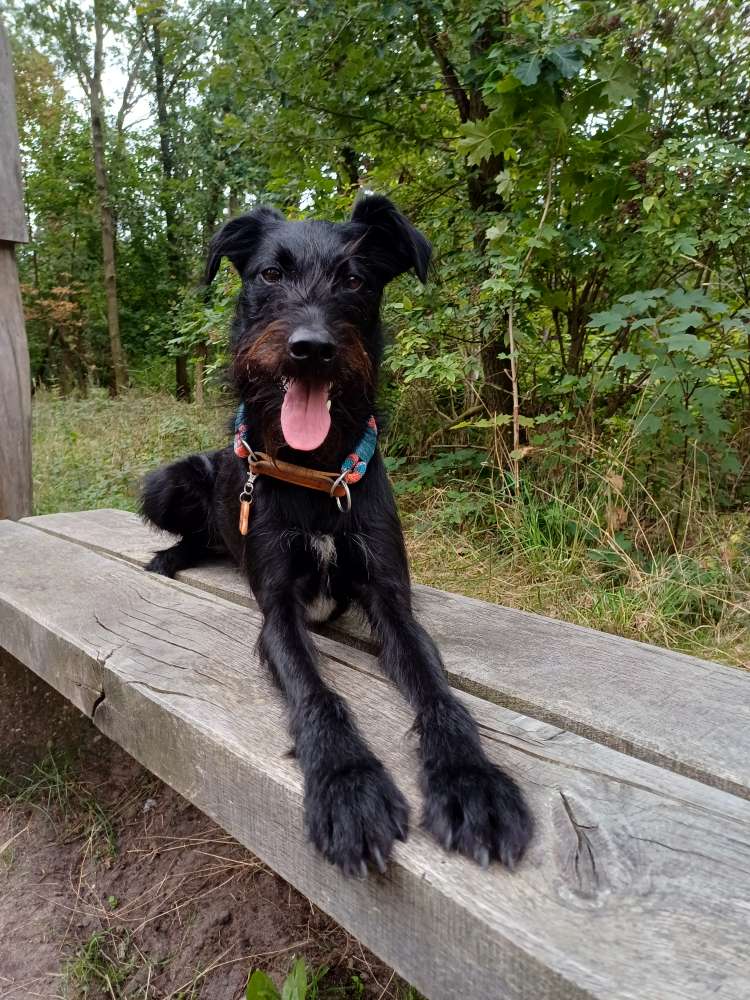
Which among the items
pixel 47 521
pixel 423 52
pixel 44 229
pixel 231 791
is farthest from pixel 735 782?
pixel 44 229

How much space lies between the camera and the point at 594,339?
4.05m

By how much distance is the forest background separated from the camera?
294cm

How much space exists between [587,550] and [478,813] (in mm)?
2508

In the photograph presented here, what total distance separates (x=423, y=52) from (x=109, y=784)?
423 centimetres

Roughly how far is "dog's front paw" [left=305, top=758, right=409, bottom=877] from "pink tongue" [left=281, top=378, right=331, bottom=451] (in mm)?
898

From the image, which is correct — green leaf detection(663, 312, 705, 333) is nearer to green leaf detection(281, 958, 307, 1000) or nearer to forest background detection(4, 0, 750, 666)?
forest background detection(4, 0, 750, 666)

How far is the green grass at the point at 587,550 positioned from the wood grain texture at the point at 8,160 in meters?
1.39

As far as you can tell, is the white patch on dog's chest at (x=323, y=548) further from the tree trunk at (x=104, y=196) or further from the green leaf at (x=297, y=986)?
the tree trunk at (x=104, y=196)

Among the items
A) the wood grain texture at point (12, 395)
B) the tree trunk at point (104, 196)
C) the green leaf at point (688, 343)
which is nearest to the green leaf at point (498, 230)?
the green leaf at point (688, 343)

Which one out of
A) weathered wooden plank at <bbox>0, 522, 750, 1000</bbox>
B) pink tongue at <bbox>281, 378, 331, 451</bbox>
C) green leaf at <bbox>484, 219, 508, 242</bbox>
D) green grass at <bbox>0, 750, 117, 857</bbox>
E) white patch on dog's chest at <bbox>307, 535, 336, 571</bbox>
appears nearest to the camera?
weathered wooden plank at <bbox>0, 522, 750, 1000</bbox>

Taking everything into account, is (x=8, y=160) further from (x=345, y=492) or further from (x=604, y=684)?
(x=604, y=684)

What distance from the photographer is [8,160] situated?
3.37 metres

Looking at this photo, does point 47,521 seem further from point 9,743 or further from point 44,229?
point 44,229

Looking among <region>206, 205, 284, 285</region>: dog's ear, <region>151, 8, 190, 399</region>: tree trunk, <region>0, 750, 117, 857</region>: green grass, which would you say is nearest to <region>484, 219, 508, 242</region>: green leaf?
<region>206, 205, 284, 285</region>: dog's ear
